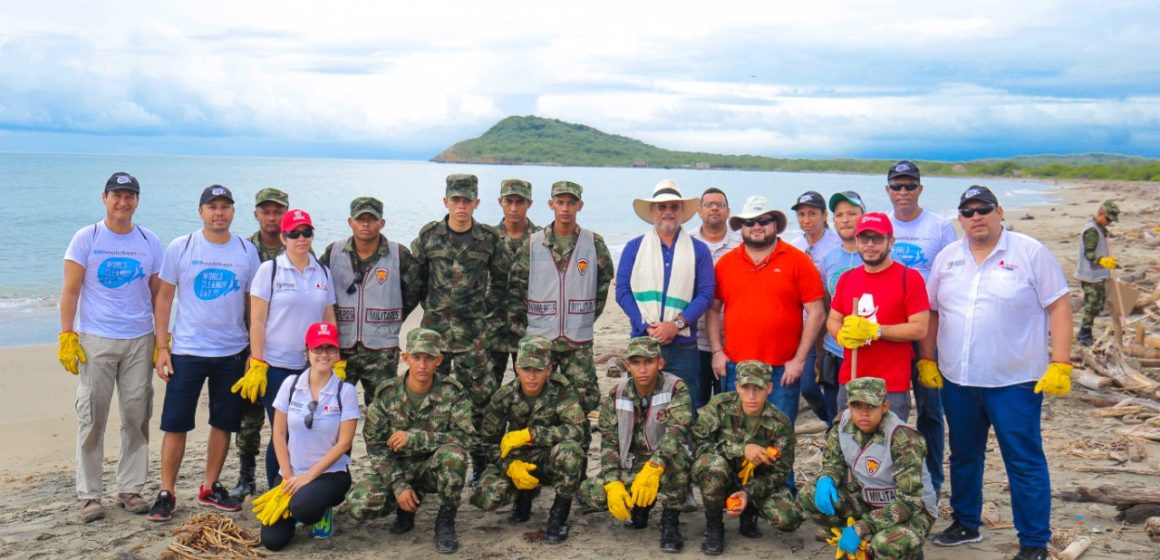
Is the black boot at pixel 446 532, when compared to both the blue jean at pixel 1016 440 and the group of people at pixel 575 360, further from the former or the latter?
the blue jean at pixel 1016 440

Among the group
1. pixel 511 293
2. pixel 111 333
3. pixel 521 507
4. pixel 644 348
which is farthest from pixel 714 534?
pixel 111 333

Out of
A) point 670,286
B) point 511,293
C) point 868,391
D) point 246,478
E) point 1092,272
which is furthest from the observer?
point 1092,272

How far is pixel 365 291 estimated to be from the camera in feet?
21.2

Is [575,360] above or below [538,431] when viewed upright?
above

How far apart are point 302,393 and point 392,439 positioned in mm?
689

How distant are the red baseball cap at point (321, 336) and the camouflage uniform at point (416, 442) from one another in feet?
1.64

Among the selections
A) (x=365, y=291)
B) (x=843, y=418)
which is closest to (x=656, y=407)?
(x=843, y=418)

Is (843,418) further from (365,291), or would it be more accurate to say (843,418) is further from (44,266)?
(44,266)

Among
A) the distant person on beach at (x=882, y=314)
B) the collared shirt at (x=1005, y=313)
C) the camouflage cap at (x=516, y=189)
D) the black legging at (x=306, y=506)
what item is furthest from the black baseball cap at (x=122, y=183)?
the collared shirt at (x=1005, y=313)

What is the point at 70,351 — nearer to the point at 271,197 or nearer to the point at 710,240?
the point at 271,197

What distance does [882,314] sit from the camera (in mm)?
5492

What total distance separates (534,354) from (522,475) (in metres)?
0.83

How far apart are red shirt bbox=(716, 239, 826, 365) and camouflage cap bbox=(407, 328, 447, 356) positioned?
206 centimetres

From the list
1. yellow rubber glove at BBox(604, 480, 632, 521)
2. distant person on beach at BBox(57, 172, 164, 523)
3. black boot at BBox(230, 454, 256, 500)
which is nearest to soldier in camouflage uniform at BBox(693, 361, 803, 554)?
yellow rubber glove at BBox(604, 480, 632, 521)
